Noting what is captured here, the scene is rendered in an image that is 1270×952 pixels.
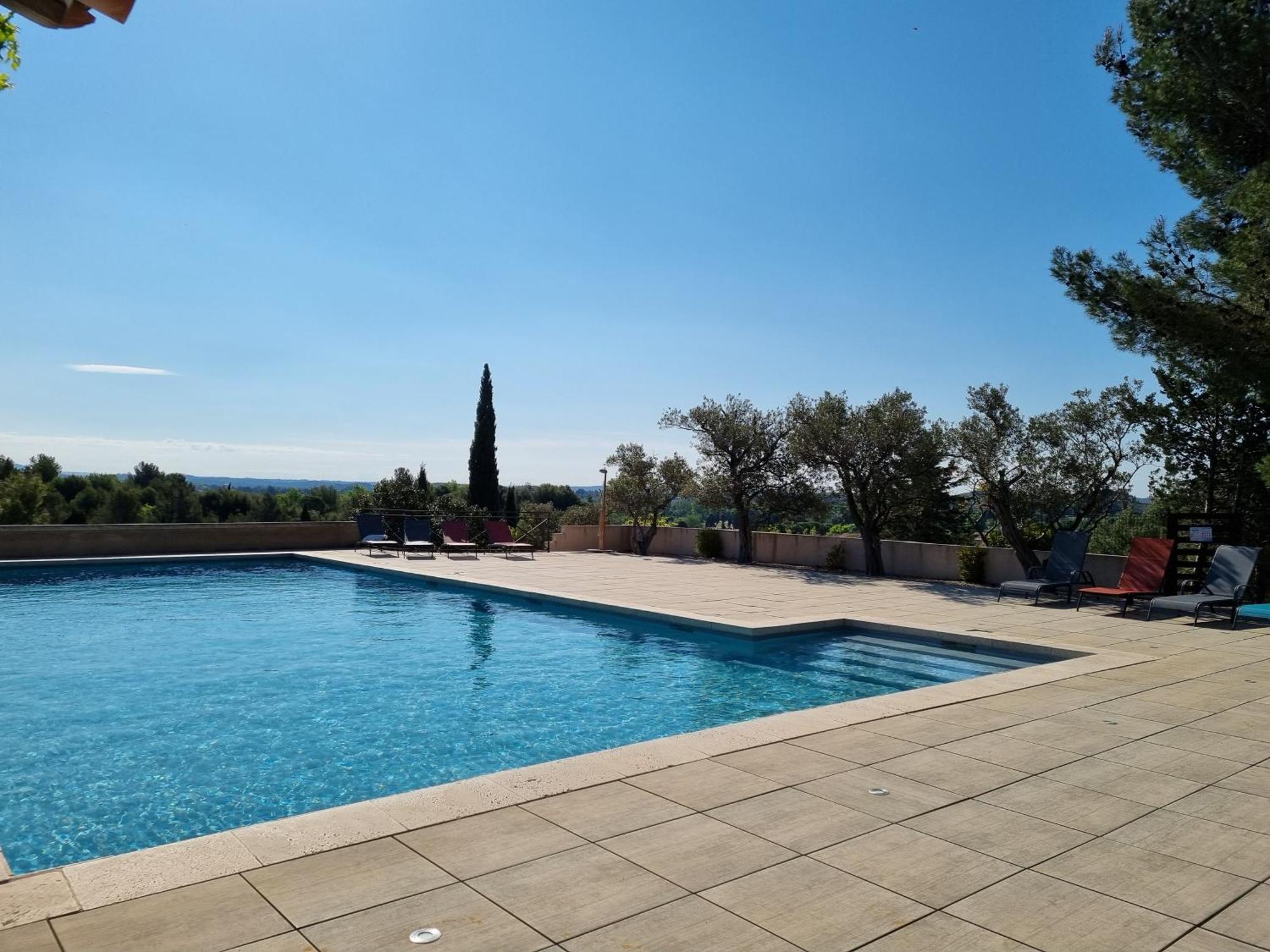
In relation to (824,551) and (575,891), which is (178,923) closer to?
(575,891)

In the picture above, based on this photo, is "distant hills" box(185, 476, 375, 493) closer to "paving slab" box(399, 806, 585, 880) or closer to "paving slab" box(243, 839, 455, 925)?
"paving slab" box(399, 806, 585, 880)

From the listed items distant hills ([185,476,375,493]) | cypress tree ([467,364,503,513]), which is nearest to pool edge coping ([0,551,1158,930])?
distant hills ([185,476,375,493])

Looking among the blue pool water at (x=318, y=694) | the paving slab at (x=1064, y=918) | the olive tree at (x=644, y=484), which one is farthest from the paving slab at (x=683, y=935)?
the olive tree at (x=644, y=484)

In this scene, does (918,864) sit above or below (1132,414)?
below

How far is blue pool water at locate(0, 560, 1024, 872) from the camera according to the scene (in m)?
5.38

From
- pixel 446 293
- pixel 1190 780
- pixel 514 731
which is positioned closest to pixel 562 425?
pixel 446 293

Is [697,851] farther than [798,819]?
No

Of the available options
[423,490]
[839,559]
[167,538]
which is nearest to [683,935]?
[839,559]

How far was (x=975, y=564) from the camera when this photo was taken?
1466cm

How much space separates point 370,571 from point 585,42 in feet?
32.4

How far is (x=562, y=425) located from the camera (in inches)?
1298

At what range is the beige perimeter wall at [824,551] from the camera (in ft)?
47.2

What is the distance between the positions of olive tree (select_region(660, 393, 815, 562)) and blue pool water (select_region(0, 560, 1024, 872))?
7.67 metres

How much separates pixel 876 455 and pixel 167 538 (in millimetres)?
14430
